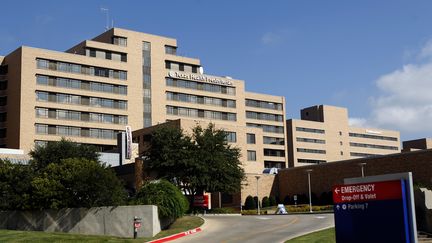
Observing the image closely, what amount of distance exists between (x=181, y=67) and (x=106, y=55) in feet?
55.5

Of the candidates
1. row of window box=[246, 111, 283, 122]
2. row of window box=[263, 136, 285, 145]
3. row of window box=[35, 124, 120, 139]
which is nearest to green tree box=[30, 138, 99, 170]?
row of window box=[35, 124, 120, 139]

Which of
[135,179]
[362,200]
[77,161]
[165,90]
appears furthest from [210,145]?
[165,90]

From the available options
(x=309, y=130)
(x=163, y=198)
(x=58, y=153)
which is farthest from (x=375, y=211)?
(x=309, y=130)

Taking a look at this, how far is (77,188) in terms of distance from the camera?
40.2 m

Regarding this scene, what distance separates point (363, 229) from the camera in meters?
16.5

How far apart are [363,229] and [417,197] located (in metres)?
15.4

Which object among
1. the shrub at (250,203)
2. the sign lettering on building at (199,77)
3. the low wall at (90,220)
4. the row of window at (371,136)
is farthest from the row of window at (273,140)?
the low wall at (90,220)

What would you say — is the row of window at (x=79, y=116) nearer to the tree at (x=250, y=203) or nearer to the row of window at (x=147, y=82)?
the row of window at (x=147, y=82)

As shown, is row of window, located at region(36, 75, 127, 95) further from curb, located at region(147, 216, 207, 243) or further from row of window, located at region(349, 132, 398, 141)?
row of window, located at region(349, 132, 398, 141)

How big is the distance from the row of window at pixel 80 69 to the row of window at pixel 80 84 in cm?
169

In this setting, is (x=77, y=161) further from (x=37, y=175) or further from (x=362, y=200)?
(x=362, y=200)

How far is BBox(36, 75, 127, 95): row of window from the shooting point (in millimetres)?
103875

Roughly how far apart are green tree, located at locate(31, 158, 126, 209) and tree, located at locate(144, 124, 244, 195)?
19111 mm

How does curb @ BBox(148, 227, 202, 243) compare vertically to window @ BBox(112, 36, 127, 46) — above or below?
below
